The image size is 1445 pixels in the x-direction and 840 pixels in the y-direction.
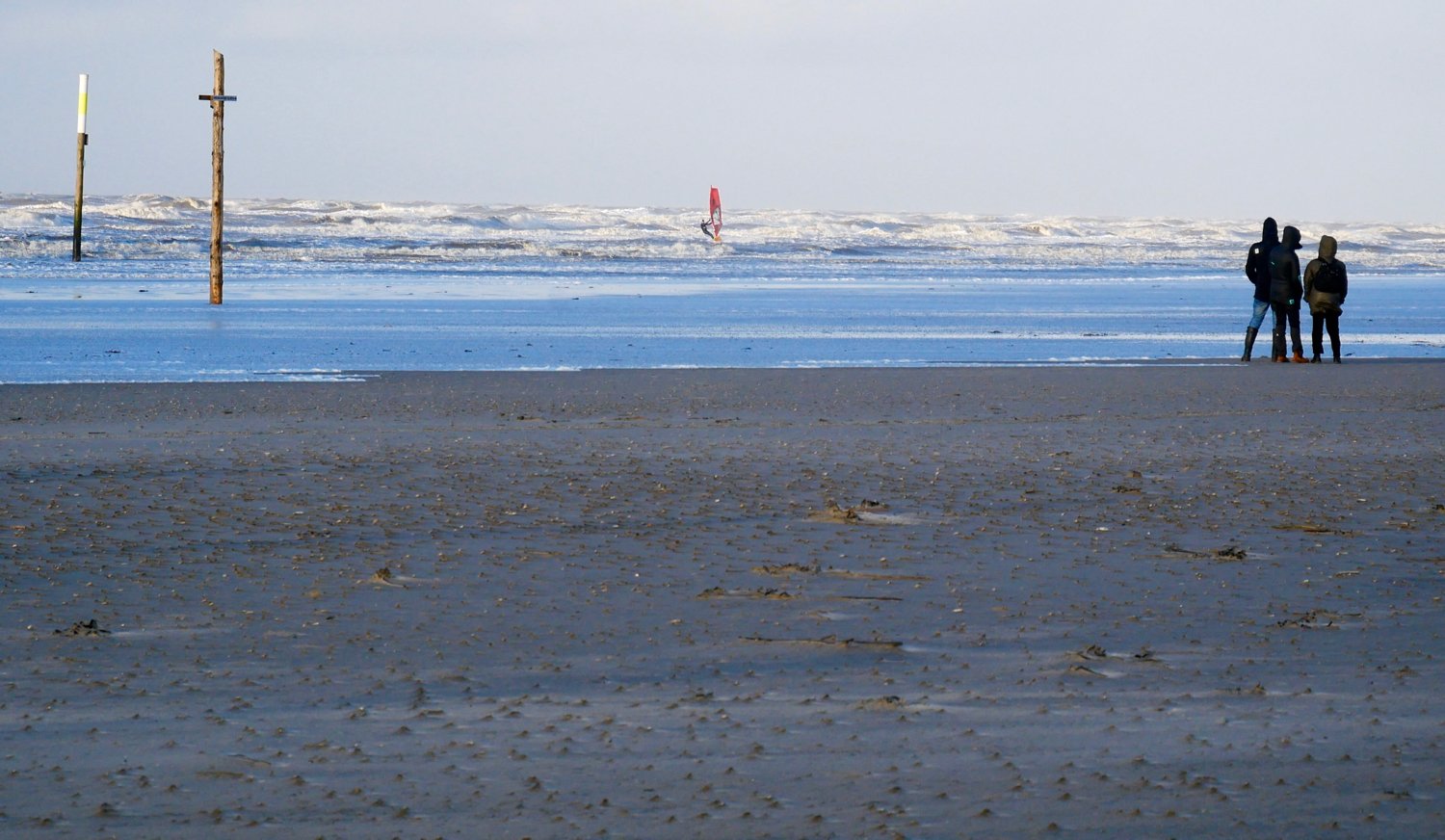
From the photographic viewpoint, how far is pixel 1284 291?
19.1 m

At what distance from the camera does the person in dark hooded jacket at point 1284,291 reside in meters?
19.1

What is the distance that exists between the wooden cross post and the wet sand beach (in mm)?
17433

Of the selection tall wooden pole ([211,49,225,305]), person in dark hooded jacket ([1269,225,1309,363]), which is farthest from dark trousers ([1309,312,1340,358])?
tall wooden pole ([211,49,225,305])

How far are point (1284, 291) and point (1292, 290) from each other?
11 cm

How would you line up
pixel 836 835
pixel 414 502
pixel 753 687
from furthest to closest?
pixel 414 502, pixel 753 687, pixel 836 835

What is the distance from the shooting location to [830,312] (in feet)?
95.6

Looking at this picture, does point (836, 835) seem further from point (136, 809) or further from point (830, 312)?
point (830, 312)

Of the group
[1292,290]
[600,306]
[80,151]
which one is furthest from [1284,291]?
[80,151]

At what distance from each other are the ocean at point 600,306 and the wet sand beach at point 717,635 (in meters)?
7.52

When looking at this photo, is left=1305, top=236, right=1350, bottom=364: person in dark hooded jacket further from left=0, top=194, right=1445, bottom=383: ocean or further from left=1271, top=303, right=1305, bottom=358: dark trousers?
left=0, top=194, right=1445, bottom=383: ocean

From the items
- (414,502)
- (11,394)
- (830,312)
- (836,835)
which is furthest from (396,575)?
(830,312)

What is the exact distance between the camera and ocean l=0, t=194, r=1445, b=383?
18797 mm

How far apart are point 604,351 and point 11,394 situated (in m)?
7.34

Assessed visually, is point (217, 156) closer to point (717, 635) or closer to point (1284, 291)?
point (1284, 291)
